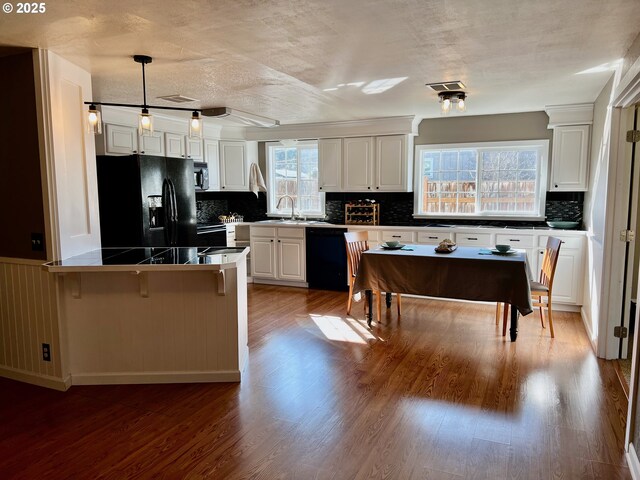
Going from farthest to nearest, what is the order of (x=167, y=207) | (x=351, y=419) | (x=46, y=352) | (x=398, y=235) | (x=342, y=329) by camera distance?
(x=398, y=235), (x=167, y=207), (x=342, y=329), (x=46, y=352), (x=351, y=419)

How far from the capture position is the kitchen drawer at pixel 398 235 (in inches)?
223

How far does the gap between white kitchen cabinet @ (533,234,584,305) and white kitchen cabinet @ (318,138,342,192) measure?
108 inches

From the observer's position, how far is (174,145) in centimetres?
585

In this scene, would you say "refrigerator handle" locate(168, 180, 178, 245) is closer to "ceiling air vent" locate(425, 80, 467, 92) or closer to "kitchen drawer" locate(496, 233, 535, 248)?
"ceiling air vent" locate(425, 80, 467, 92)

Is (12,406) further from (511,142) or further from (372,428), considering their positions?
(511,142)

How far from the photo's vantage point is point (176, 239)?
199 inches

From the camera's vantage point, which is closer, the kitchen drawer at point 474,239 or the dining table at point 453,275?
the dining table at point 453,275

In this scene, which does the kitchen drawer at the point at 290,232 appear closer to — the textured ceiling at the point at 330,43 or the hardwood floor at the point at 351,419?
the textured ceiling at the point at 330,43

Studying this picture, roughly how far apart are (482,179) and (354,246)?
82.2 inches

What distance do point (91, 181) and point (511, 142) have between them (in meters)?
4.70

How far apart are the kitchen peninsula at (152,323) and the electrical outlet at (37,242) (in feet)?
0.73

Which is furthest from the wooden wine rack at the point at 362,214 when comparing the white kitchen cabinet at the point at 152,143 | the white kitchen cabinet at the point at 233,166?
the white kitchen cabinet at the point at 152,143

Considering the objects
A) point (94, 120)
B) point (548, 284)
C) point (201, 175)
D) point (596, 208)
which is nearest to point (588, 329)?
point (548, 284)

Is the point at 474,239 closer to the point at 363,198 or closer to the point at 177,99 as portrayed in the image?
the point at 363,198
